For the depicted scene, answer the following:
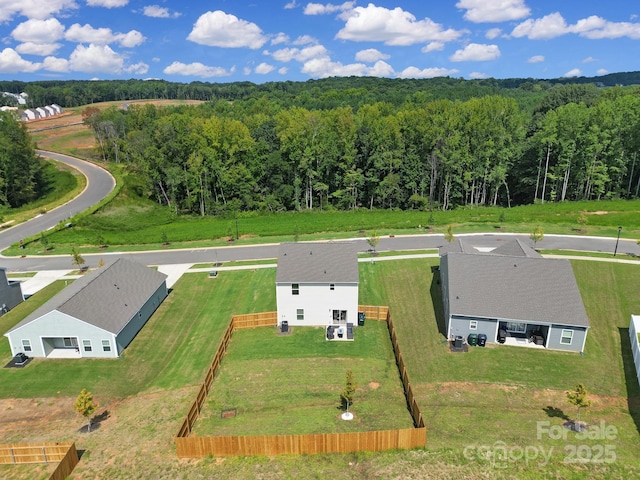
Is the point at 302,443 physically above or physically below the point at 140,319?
above

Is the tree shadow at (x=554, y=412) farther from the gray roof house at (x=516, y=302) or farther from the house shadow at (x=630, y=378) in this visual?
the gray roof house at (x=516, y=302)

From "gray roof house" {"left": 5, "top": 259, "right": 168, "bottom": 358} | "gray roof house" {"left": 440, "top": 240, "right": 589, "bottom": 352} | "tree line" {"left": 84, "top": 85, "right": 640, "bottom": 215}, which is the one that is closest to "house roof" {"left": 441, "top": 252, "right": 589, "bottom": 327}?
"gray roof house" {"left": 440, "top": 240, "right": 589, "bottom": 352}

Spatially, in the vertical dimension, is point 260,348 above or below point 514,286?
below

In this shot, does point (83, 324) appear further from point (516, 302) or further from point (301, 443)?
point (516, 302)

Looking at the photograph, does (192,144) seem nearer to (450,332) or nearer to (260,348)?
(260,348)

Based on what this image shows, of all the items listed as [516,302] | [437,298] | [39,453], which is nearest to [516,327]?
[516,302]

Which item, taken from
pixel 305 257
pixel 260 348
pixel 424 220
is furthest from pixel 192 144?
pixel 260 348
